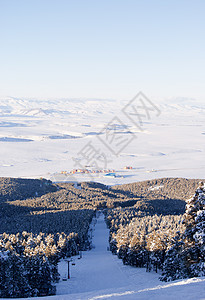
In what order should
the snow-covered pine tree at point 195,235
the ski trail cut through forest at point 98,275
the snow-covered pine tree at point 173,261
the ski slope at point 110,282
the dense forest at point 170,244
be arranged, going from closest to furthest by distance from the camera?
the ski slope at point 110,282 < the snow-covered pine tree at point 195,235 < the dense forest at point 170,244 < the snow-covered pine tree at point 173,261 < the ski trail cut through forest at point 98,275

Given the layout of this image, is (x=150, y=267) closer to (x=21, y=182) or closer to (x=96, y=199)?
(x=96, y=199)

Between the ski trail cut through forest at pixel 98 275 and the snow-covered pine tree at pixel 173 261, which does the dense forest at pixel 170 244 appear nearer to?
the snow-covered pine tree at pixel 173 261

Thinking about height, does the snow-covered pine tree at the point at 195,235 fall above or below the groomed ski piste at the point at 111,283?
above

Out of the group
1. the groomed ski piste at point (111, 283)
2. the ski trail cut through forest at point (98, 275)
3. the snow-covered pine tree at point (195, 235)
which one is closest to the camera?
the groomed ski piste at point (111, 283)

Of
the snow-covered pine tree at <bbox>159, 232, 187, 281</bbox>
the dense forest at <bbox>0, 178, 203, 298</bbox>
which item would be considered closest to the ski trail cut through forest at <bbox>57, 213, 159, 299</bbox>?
the dense forest at <bbox>0, 178, 203, 298</bbox>

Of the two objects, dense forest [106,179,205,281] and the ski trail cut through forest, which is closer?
dense forest [106,179,205,281]

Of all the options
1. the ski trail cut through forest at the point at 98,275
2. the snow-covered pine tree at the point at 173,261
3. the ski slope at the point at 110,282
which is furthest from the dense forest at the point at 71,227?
the ski slope at the point at 110,282

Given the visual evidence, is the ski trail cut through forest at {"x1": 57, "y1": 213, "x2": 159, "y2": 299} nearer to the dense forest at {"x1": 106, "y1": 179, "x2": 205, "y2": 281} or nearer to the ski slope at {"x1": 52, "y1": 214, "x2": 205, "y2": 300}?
the ski slope at {"x1": 52, "y1": 214, "x2": 205, "y2": 300}
